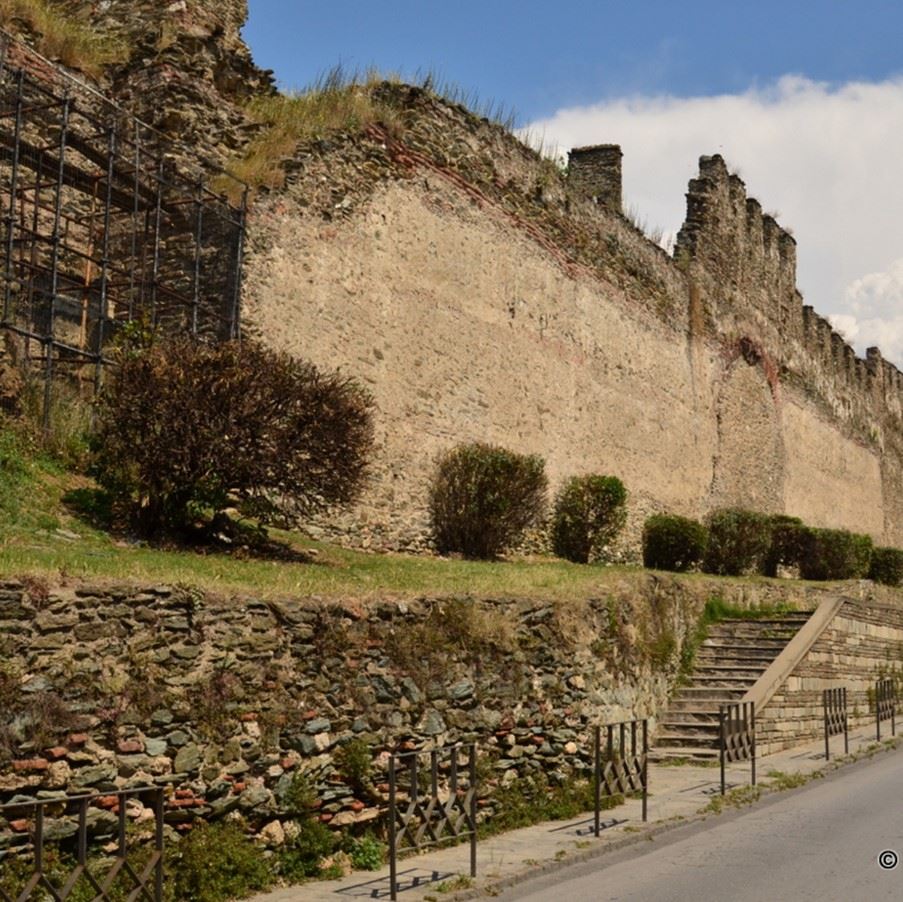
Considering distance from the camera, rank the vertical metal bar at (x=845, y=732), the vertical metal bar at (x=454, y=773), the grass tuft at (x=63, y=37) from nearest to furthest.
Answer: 1. the vertical metal bar at (x=454, y=773)
2. the vertical metal bar at (x=845, y=732)
3. the grass tuft at (x=63, y=37)

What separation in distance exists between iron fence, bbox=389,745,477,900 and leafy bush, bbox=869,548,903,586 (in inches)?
908

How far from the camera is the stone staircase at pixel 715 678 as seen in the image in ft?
51.0

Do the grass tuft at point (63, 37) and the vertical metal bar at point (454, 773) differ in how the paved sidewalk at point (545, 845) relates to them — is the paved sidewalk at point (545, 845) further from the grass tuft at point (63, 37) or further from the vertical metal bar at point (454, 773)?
the grass tuft at point (63, 37)

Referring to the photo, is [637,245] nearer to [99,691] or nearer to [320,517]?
[320,517]

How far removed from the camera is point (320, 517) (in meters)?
16.2

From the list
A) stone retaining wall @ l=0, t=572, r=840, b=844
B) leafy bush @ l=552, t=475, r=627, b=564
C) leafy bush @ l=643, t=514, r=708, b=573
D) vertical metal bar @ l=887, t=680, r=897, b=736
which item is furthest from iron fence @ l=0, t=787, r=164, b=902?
leafy bush @ l=643, t=514, r=708, b=573

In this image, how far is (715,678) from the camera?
681 inches

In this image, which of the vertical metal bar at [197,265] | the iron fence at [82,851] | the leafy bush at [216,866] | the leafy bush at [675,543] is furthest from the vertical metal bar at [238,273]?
the leafy bush at [675,543]

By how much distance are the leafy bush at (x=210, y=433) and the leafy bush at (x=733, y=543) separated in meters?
12.9

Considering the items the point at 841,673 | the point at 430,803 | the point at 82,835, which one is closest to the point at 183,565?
the point at 430,803

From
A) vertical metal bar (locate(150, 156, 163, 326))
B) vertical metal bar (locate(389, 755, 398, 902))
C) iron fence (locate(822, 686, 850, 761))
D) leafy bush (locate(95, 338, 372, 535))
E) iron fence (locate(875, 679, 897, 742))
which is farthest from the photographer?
iron fence (locate(875, 679, 897, 742))

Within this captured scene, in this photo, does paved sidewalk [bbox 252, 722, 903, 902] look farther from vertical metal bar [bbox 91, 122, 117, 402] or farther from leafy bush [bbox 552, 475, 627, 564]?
vertical metal bar [bbox 91, 122, 117, 402]

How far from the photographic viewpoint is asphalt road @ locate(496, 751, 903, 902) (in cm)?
848

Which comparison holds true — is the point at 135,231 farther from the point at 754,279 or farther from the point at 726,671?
the point at 754,279
